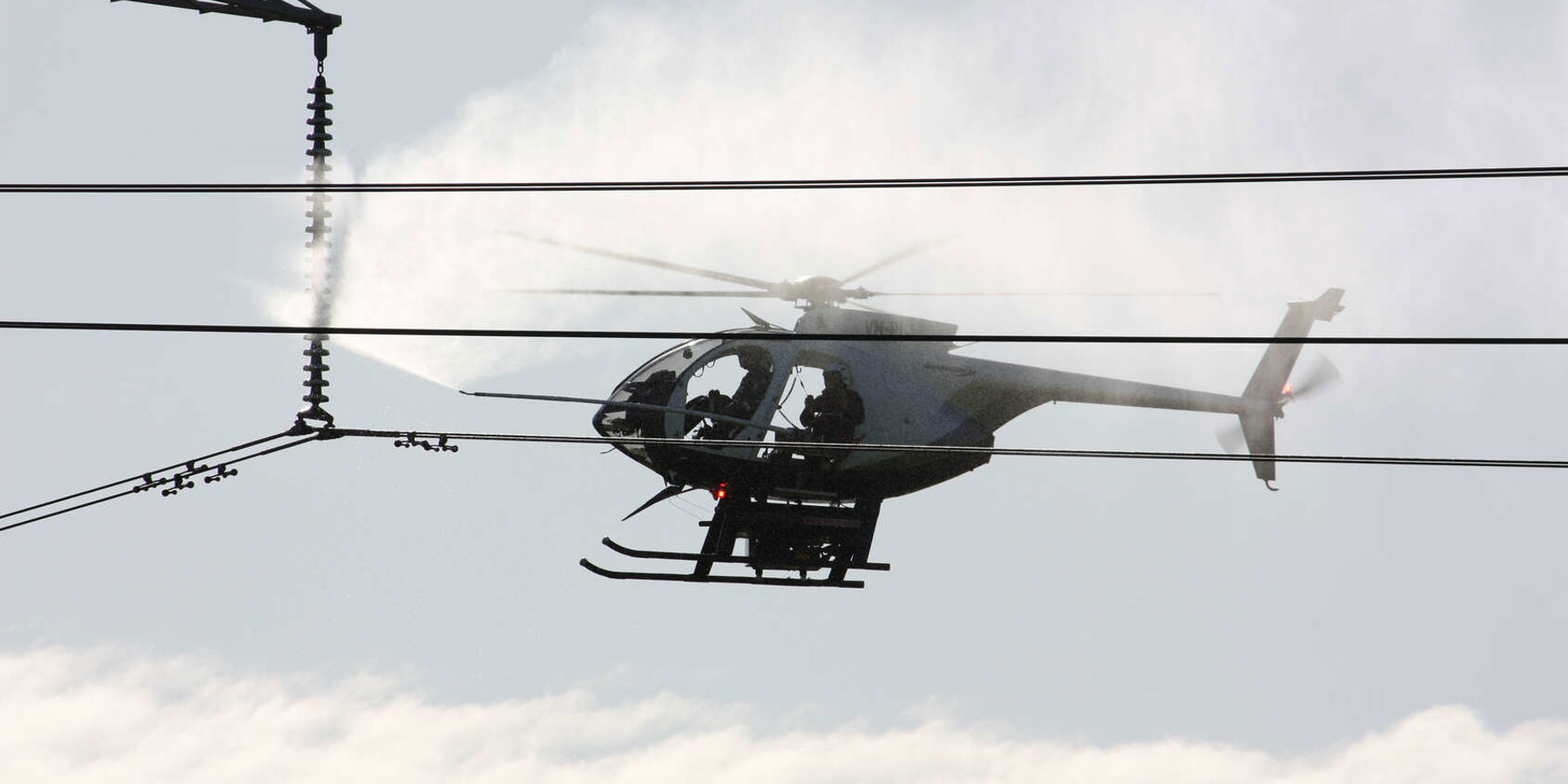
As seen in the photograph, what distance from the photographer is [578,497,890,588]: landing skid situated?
18609mm

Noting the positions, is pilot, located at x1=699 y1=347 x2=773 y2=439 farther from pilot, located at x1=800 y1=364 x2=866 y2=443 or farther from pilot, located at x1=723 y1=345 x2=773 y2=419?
pilot, located at x1=800 y1=364 x2=866 y2=443

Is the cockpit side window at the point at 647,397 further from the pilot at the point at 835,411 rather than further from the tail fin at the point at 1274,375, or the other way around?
the tail fin at the point at 1274,375

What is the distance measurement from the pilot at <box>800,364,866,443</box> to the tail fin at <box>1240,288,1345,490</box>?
5116mm

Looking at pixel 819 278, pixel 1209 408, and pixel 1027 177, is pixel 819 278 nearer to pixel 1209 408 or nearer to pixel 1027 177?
pixel 1209 408

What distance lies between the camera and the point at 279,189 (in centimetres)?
922

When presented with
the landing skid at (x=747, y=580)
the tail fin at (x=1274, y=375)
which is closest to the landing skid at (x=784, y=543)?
the landing skid at (x=747, y=580)

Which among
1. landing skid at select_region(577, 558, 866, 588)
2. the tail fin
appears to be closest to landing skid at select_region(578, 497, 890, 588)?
landing skid at select_region(577, 558, 866, 588)

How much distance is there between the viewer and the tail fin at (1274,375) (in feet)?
70.6

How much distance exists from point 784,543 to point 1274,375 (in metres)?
6.77

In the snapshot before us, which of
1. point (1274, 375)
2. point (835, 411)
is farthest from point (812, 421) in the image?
point (1274, 375)

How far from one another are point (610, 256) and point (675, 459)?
211 centimetres

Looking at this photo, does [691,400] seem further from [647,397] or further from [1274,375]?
[1274,375]

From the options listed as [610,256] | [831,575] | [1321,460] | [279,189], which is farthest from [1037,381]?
[279,189]

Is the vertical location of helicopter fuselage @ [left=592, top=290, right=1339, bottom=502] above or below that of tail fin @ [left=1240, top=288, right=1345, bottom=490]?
below
